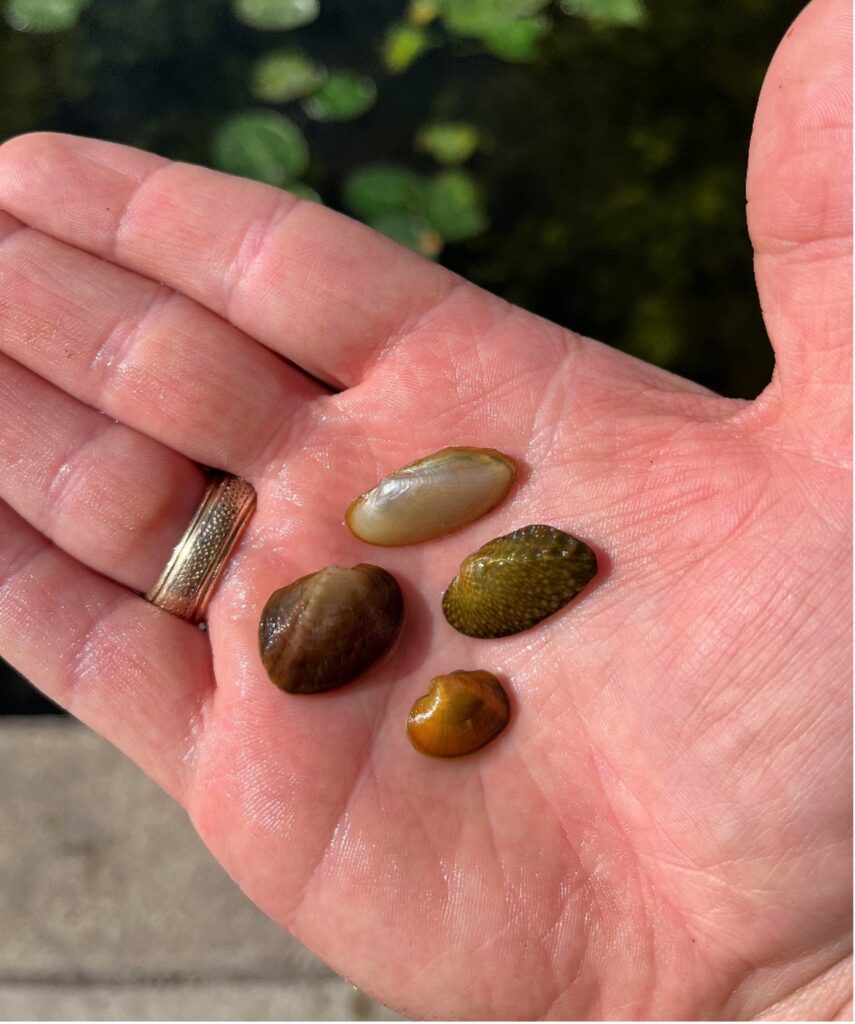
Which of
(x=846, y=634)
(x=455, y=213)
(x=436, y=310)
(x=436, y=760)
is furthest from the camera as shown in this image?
(x=455, y=213)

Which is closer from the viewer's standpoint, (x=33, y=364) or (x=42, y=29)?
(x=33, y=364)

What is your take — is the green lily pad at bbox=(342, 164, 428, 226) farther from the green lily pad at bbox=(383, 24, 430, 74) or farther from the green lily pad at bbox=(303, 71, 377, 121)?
the green lily pad at bbox=(383, 24, 430, 74)

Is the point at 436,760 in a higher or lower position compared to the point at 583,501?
lower

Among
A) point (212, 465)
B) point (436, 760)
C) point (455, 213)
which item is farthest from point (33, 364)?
point (455, 213)

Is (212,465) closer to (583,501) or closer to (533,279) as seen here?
(583,501)

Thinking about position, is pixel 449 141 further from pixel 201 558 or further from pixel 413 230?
pixel 201 558

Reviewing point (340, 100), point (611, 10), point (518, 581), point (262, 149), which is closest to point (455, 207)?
point (340, 100)
